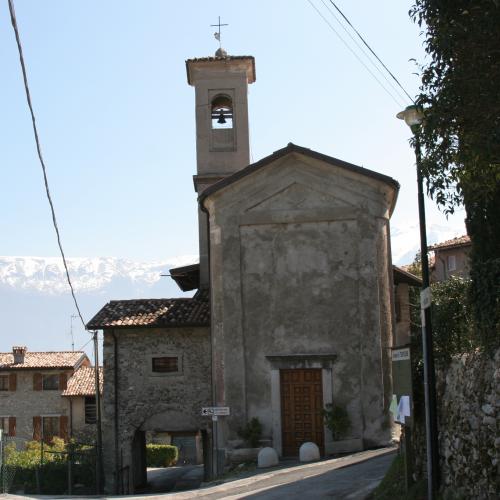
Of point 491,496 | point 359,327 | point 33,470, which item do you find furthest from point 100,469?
point 491,496

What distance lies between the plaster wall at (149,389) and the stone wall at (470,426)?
1408 centimetres

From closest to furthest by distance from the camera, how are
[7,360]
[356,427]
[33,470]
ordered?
[356,427]
[33,470]
[7,360]

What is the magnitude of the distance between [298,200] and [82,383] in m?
31.4

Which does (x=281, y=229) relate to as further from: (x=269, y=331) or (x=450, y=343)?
(x=450, y=343)

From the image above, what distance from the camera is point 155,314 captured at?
27.5 metres

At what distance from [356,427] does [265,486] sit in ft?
20.0

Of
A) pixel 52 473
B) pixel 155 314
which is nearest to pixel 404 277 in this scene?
pixel 155 314

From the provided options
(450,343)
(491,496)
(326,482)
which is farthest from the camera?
(326,482)

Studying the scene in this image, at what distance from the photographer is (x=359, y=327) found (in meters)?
23.8

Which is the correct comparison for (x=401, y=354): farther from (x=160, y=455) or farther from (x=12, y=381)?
(x=12, y=381)

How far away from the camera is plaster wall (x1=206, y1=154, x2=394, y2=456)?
77.5 feet

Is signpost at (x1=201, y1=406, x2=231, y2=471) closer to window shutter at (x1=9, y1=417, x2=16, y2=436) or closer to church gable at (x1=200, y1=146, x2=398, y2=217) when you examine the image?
church gable at (x1=200, y1=146, x2=398, y2=217)

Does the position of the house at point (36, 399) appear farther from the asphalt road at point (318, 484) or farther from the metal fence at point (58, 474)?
the asphalt road at point (318, 484)

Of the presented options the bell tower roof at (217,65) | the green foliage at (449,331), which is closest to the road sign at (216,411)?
the green foliage at (449,331)
